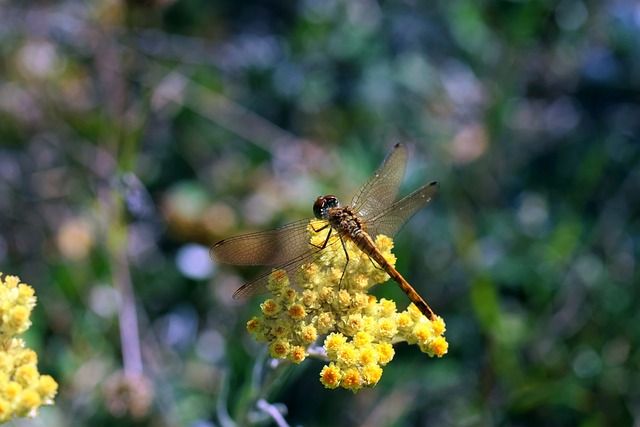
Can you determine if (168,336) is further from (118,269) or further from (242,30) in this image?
(242,30)

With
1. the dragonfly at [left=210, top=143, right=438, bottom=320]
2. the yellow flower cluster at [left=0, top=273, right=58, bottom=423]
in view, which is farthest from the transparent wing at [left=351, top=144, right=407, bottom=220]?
the yellow flower cluster at [left=0, top=273, right=58, bottom=423]

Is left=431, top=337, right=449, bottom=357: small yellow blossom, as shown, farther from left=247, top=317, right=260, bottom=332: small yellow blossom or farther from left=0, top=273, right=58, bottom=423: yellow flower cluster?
left=0, top=273, right=58, bottom=423: yellow flower cluster

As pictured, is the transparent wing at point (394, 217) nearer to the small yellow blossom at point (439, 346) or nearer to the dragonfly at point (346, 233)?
the dragonfly at point (346, 233)

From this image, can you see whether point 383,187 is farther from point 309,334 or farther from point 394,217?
point 309,334

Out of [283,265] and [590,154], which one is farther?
[590,154]

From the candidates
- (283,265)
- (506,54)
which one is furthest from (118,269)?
(506,54)

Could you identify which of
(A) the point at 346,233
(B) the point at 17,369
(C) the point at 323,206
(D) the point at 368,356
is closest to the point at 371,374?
(D) the point at 368,356
